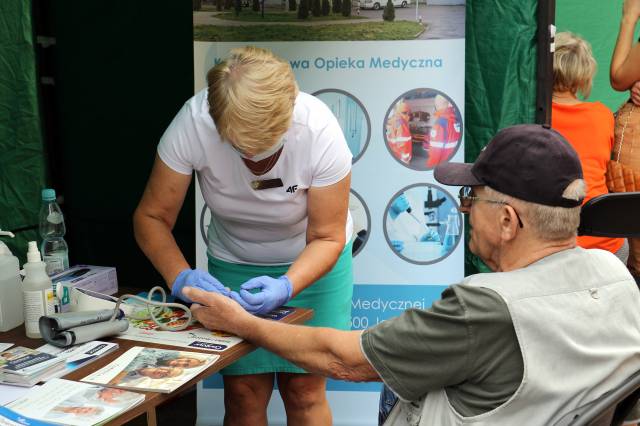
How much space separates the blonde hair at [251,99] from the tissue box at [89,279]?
0.60m

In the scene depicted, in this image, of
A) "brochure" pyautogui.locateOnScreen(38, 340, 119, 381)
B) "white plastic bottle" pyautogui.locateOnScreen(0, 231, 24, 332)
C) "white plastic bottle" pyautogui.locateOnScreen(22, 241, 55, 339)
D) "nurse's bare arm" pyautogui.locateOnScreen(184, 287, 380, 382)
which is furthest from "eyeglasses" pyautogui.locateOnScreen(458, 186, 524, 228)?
"white plastic bottle" pyautogui.locateOnScreen(0, 231, 24, 332)

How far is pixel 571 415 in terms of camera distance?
139 centimetres

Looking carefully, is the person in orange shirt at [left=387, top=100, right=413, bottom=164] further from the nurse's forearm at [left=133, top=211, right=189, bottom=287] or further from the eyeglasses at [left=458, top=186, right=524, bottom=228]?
the eyeglasses at [left=458, top=186, right=524, bottom=228]

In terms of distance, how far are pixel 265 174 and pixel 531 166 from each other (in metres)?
0.88

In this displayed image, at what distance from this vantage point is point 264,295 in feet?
6.40

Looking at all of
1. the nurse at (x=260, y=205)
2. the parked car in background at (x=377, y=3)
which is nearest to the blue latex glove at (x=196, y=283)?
the nurse at (x=260, y=205)

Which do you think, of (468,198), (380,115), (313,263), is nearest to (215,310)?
(313,263)

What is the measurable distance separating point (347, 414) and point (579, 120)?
1492mm

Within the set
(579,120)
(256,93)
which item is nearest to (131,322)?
(256,93)

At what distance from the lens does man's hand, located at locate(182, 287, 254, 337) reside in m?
1.84

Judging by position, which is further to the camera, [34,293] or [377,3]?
[377,3]

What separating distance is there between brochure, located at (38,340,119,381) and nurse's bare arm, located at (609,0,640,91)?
2.45 metres

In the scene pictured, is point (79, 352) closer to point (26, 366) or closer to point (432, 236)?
point (26, 366)

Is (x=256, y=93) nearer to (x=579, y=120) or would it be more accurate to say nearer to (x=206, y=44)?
(x=206, y=44)
